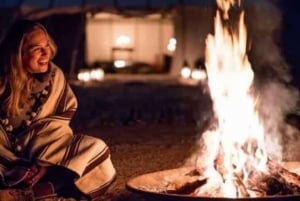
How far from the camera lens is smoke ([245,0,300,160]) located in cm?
829

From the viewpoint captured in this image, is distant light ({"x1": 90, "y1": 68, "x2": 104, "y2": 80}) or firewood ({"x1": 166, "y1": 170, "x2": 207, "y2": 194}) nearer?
firewood ({"x1": 166, "y1": 170, "x2": 207, "y2": 194})

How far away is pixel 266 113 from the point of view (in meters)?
9.50

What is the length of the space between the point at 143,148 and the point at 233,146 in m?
3.37

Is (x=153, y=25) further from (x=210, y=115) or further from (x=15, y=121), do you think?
(x=15, y=121)

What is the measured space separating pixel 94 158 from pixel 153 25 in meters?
14.9

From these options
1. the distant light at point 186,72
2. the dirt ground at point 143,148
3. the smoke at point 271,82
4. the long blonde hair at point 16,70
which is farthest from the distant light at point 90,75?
the long blonde hair at point 16,70

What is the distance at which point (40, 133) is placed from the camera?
453cm

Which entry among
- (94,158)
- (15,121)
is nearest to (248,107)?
(94,158)

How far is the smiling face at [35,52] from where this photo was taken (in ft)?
15.1

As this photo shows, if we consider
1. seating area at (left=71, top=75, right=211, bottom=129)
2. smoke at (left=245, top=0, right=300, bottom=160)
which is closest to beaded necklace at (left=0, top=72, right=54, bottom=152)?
smoke at (left=245, top=0, right=300, bottom=160)

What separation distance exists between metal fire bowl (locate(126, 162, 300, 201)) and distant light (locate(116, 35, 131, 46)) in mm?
14358

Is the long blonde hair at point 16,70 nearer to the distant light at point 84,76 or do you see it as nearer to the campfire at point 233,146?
the campfire at point 233,146

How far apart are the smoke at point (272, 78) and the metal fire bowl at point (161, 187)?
1525mm

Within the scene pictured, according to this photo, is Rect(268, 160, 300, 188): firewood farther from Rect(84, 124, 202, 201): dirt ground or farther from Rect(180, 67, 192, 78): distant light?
Rect(180, 67, 192, 78): distant light
